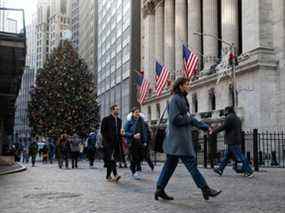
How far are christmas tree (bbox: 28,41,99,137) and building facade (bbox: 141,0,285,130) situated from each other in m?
8.19

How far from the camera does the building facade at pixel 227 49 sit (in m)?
33.7

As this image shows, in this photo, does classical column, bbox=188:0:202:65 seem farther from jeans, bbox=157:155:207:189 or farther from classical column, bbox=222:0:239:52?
jeans, bbox=157:155:207:189

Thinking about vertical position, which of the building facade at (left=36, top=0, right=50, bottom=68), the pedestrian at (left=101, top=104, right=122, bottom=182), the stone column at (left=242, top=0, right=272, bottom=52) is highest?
the building facade at (left=36, top=0, right=50, bottom=68)

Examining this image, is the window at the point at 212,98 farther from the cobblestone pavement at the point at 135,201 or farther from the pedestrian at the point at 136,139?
the cobblestone pavement at the point at 135,201

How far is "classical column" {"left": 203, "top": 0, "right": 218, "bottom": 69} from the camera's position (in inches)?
1722

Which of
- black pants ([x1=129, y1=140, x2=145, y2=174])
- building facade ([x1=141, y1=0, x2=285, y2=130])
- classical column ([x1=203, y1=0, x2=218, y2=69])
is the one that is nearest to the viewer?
black pants ([x1=129, y1=140, x2=145, y2=174])

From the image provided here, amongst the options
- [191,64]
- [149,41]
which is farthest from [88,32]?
[191,64]

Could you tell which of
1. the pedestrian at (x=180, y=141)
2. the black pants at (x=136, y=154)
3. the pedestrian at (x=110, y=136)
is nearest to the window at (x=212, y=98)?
the black pants at (x=136, y=154)

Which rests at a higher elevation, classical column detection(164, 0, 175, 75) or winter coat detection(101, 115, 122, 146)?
classical column detection(164, 0, 175, 75)

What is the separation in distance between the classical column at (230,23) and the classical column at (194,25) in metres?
7.04

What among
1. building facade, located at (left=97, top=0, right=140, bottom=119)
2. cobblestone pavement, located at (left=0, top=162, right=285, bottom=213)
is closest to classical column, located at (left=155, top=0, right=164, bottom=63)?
building facade, located at (left=97, top=0, right=140, bottom=119)

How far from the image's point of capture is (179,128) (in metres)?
7.66

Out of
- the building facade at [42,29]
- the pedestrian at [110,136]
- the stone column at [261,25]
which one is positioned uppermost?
the building facade at [42,29]

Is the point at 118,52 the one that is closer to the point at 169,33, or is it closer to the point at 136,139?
the point at 169,33
